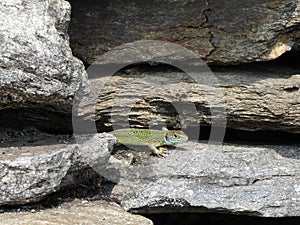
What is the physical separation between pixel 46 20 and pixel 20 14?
0.74 ft

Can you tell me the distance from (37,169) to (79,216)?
60cm

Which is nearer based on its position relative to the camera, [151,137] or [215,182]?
[215,182]

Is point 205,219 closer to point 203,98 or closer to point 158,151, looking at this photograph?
point 158,151

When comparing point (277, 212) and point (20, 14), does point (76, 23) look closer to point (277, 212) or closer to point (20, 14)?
point (20, 14)

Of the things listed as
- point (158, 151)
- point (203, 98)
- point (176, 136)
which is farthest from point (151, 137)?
point (203, 98)

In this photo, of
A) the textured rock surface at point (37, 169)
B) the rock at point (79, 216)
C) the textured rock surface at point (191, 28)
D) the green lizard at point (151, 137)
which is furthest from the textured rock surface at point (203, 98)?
the rock at point (79, 216)

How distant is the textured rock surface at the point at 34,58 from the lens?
4.70m

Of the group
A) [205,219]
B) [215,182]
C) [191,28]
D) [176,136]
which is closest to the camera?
[215,182]

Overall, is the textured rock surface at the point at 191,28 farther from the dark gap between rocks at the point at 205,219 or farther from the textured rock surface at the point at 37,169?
the dark gap between rocks at the point at 205,219

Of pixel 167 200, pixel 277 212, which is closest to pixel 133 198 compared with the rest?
pixel 167 200

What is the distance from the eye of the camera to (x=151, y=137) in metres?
6.58

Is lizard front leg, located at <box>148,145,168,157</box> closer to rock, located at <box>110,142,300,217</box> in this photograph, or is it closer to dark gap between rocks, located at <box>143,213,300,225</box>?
rock, located at <box>110,142,300,217</box>

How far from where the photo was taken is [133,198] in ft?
19.1

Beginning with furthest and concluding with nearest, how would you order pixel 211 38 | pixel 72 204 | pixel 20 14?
pixel 211 38 → pixel 72 204 → pixel 20 14
